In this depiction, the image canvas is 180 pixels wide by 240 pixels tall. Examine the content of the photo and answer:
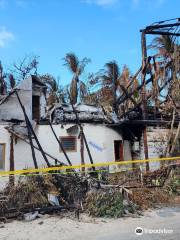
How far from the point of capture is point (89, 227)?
7.77m

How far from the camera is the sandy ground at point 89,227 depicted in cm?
693

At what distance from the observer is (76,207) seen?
900cm

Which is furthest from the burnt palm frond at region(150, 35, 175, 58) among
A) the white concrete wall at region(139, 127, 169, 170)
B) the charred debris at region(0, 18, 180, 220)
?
the white concrete wall at region(139, 127, 169, 170)

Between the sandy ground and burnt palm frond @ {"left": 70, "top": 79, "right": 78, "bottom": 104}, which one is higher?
burnt palm frond @ {"left": 70, "top": 79, "right": 78, "bottom": 104}

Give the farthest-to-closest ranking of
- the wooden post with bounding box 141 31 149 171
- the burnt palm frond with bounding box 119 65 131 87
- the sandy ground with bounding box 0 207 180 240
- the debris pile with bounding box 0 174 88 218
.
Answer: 1. the burnt palm frond with bounding box 119 65 131 87
2. the wooden post with bounding box 141 31 149 171
3. the debris pile with bounding box 0 174 88 218
4. the sandy ground with bounding box 0 207 180 240

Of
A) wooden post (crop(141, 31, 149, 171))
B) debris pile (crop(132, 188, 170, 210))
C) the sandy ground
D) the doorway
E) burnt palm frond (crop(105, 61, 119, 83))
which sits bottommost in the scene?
the sandy ground

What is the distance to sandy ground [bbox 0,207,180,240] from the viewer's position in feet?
22.7

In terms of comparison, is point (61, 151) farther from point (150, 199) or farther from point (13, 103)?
point (150, 199)

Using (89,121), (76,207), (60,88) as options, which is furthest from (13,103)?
(60,88)

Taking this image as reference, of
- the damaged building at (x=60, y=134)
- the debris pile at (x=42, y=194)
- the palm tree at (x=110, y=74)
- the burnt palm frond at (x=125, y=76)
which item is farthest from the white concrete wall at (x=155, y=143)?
the palm tree at (x=110, y=74)

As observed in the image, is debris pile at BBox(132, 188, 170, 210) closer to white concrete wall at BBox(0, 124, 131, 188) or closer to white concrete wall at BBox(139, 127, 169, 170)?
white concrete wall at BBox(0, 124, 131, 188)

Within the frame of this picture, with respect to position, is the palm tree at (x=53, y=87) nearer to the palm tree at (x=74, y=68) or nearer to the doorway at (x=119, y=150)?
the palm tree at (x=74, y=68)

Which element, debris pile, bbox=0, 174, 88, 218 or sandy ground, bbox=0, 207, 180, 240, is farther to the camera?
debris pile, bbox=0, 174, 88, 218

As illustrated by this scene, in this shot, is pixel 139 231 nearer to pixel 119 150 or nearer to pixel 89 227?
pixel 89 227
